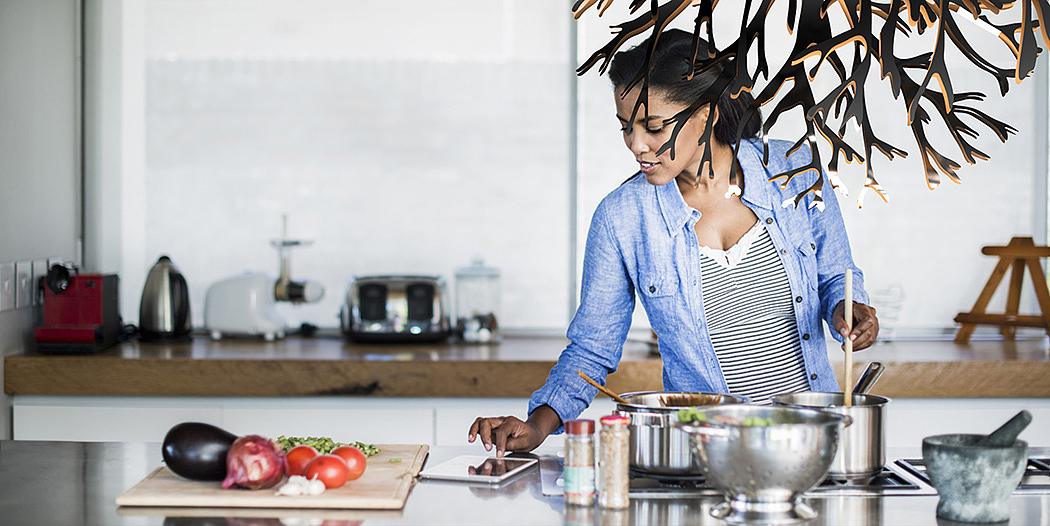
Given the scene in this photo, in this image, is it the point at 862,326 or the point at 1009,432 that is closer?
the point at 1009,432

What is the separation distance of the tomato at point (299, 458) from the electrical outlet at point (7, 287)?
155 centimetres

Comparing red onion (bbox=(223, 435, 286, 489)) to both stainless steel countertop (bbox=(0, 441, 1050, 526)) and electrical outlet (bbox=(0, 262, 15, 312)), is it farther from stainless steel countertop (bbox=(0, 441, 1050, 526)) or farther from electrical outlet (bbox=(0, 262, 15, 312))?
electrical outlet (bbox=(0, 262, 15, 312))

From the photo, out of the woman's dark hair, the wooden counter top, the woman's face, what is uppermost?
the woman's dark hair

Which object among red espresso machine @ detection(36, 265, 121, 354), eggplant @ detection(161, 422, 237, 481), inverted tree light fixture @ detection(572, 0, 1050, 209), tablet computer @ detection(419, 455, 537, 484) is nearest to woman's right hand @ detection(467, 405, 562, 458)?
tablet computer @ detection(419, 455, 537, 484)

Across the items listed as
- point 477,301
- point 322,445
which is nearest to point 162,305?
point 477,301

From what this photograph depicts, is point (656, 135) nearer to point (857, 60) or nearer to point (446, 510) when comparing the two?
point (857, 60)

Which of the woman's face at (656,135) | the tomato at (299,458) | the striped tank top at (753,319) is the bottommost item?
the tomato at (299,458)

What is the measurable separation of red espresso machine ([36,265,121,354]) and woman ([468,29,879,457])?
1463mm

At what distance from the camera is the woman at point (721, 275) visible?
174cm

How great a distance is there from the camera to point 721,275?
1758mm

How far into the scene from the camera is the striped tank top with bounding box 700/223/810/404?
5.72 feet

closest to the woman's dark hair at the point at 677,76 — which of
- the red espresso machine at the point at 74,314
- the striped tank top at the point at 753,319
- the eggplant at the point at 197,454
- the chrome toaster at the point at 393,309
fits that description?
the striped tank top at the point at 753,319

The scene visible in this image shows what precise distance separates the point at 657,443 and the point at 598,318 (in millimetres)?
523

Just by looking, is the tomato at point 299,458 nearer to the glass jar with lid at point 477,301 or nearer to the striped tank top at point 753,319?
the striped tank top at point 753,319
